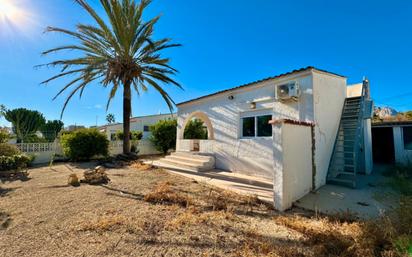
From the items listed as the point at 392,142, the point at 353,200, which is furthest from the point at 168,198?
the point at 392,142

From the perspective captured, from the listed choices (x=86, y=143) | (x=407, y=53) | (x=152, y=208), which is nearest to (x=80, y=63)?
(x=86, y=143)

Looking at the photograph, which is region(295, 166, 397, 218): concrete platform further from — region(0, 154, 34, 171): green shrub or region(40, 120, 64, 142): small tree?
region(40, 120, 64, 142): small tree

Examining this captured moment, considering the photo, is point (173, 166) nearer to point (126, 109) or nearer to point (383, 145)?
point (126, 109)

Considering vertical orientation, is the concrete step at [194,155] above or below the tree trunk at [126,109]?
below

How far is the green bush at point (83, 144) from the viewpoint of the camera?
1353cm

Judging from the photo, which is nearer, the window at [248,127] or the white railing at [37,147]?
the window at [248,127]

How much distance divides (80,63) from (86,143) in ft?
17.9

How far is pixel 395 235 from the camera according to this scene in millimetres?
3332

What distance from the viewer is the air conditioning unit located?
7849mm

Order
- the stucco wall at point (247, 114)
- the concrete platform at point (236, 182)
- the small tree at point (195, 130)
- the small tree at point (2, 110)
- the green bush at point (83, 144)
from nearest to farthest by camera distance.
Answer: the concrete platform at point (236, 182) → the stucco wall at point (247, 114) → the green bush at point (83, 144) → the small tree at point (195, 130) → the small tree at point (2, 110)

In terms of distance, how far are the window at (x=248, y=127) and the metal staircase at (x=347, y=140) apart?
373 cm

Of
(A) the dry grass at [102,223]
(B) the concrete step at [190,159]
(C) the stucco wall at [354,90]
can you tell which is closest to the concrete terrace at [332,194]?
(B) the concrete step at [190,159]

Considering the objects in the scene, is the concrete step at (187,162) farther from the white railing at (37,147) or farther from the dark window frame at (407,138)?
the dark window frame at (407,138)

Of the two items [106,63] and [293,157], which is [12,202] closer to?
[293,157]
